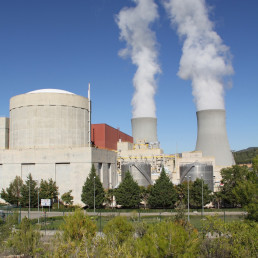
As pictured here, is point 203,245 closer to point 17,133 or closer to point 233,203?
point 233,203

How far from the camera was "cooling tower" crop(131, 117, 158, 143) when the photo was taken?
6612cm

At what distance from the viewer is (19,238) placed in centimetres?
1627

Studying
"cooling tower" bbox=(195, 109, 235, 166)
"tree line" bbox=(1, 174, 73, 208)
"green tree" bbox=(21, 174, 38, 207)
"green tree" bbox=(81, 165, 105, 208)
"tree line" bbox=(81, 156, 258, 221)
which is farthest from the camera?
"cooling tower" bbox=(195, 109, 235, 166)

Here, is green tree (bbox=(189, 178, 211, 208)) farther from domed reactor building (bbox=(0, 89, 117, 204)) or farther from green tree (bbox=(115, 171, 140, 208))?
domed reactor building (bbox=(0, 89, 117, 204))

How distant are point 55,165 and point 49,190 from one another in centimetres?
434

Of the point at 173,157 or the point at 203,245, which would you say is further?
the point at 173,157

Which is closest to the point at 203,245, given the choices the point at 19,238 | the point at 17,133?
the point at 19,238

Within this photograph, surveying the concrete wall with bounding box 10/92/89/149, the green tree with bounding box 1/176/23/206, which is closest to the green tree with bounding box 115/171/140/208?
the green tree with bounding box 1/176/23/206

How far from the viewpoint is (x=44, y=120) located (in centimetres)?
5544

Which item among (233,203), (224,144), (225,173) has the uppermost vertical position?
(224,144)

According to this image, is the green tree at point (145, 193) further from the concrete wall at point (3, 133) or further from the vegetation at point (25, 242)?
the vegetation at point (25, 242)

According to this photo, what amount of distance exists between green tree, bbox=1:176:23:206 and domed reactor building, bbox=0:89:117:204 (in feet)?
6.01

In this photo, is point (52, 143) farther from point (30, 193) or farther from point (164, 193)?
point (164, 193)

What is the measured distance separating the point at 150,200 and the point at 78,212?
98.6ft
